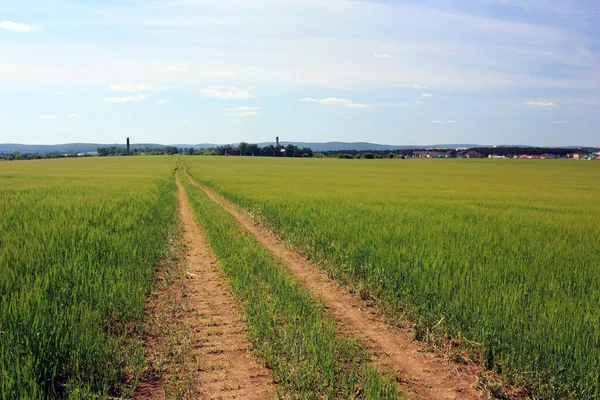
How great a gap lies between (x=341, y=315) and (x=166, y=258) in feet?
16.6

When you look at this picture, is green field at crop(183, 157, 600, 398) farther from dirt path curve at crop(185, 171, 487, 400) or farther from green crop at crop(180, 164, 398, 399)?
green crop at crop(180, 164, 398, 399)

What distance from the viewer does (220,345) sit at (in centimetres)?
535

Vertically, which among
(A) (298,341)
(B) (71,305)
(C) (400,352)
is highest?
(B) (71,305)

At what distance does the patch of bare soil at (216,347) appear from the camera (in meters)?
4.32

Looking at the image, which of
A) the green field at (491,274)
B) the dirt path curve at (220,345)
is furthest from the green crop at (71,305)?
the green field at (491,274)

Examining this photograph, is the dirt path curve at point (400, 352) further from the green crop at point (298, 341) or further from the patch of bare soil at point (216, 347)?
the patch of bare soil at point (216, 347)

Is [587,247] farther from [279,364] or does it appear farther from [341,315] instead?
[279,364]

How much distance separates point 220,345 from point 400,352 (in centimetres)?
228

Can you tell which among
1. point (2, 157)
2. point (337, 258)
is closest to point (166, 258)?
point (337, 258)

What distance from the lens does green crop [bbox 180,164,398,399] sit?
14.0ft

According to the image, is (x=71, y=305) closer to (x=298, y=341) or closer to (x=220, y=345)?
(x=220, y=345)

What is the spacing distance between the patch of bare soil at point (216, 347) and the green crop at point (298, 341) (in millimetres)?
195

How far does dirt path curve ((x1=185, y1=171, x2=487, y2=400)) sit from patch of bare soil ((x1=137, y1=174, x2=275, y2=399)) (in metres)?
1.53

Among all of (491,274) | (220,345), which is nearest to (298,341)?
(220,345)
